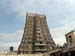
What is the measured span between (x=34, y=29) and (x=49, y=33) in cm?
532

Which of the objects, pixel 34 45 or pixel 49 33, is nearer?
pixel 34 45

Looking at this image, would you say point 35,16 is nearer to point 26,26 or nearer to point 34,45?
point 26,26

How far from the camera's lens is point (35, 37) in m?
49.8

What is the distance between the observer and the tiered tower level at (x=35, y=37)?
48.2 m

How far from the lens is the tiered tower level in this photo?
4819cm

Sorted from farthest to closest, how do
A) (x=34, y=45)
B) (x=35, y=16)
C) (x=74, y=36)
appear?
(x=35, y=16) → (x=34, y=45) → (x=74, y=36)

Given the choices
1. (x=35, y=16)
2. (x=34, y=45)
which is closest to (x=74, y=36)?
(x=34, y=45)

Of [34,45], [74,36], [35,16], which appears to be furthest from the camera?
[35,16]

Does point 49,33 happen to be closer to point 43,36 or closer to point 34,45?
point 43,36

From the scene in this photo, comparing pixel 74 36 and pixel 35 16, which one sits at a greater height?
pixel 35 16

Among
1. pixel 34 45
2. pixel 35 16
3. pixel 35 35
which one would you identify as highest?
pixel 35 16

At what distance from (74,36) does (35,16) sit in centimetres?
3092

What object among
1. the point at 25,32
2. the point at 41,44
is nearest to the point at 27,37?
the point at 25,32

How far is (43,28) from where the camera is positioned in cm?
5200
